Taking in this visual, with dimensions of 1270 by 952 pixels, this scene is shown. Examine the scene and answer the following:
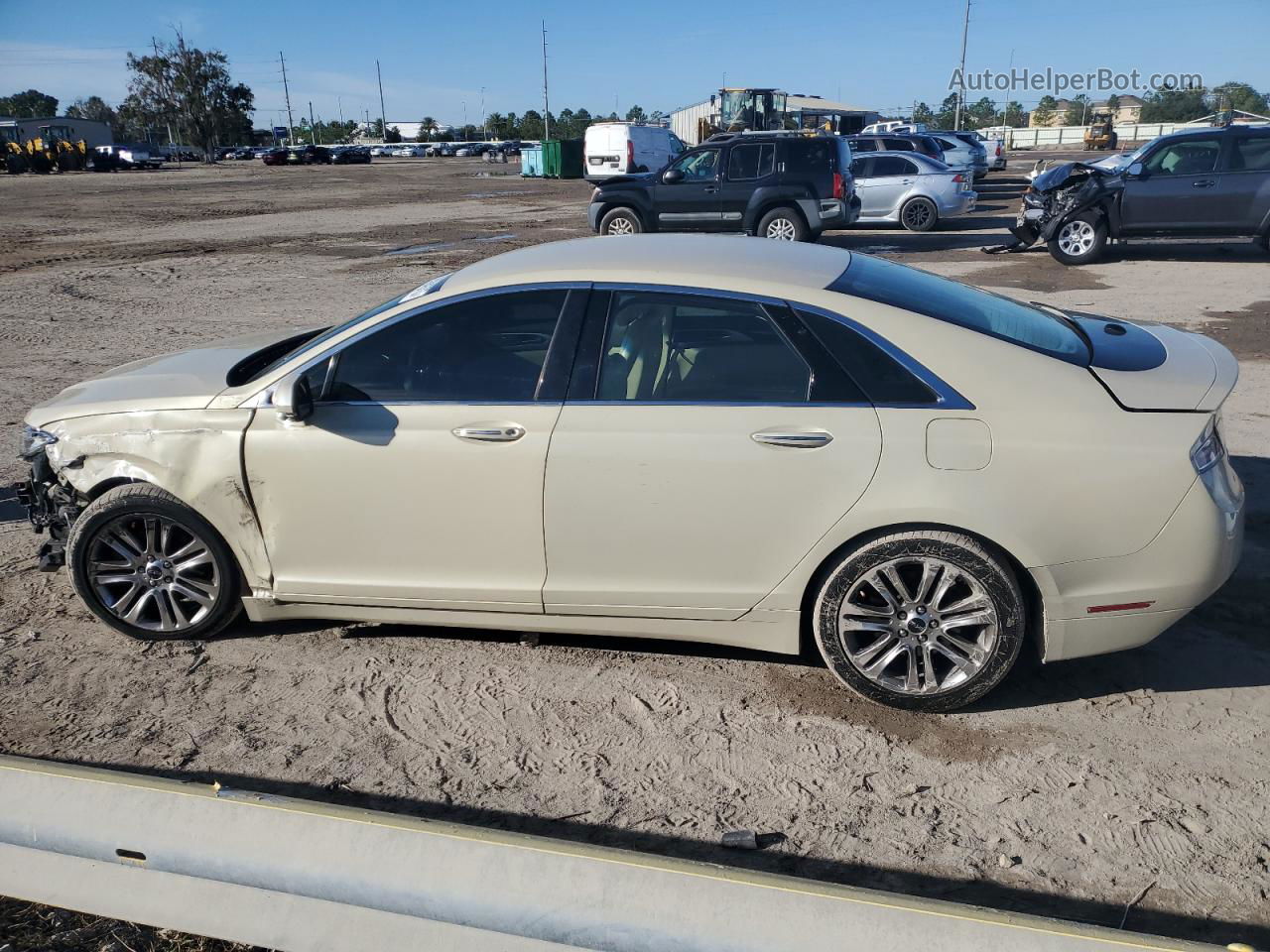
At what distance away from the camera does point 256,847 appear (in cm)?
261

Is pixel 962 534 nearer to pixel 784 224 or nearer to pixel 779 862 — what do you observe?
pixel 779 862

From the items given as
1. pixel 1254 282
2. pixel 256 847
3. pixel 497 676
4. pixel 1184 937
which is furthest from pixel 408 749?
pixel 1254 282

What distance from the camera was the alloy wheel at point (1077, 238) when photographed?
15219mm

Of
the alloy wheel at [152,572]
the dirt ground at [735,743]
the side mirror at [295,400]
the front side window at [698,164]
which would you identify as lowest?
the dirt ground at [735,743]

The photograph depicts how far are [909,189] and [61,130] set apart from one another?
95.0 m

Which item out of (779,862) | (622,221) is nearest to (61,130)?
(622,221)

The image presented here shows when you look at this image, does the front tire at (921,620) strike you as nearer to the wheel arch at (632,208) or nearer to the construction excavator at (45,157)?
the wheel arch at (632,208)

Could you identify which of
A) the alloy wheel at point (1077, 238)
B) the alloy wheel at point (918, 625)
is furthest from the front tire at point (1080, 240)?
the alloy wheel at point (918, 625)

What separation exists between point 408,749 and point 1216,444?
120 inches

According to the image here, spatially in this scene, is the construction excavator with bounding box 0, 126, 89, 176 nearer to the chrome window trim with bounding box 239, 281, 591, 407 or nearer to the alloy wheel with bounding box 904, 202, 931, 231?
the alloy wheel with bounding box 904, 202, 931, 231

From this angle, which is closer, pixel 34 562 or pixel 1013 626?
pixel 1013 626

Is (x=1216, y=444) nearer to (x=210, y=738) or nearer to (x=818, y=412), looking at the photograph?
(x=818, y=412)

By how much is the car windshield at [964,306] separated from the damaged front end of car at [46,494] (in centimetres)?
333

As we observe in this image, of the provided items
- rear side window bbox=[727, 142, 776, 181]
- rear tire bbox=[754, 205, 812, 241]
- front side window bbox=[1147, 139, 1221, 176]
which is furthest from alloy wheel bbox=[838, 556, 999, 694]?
rear side window bbox=[727, 142, 776, 181]
